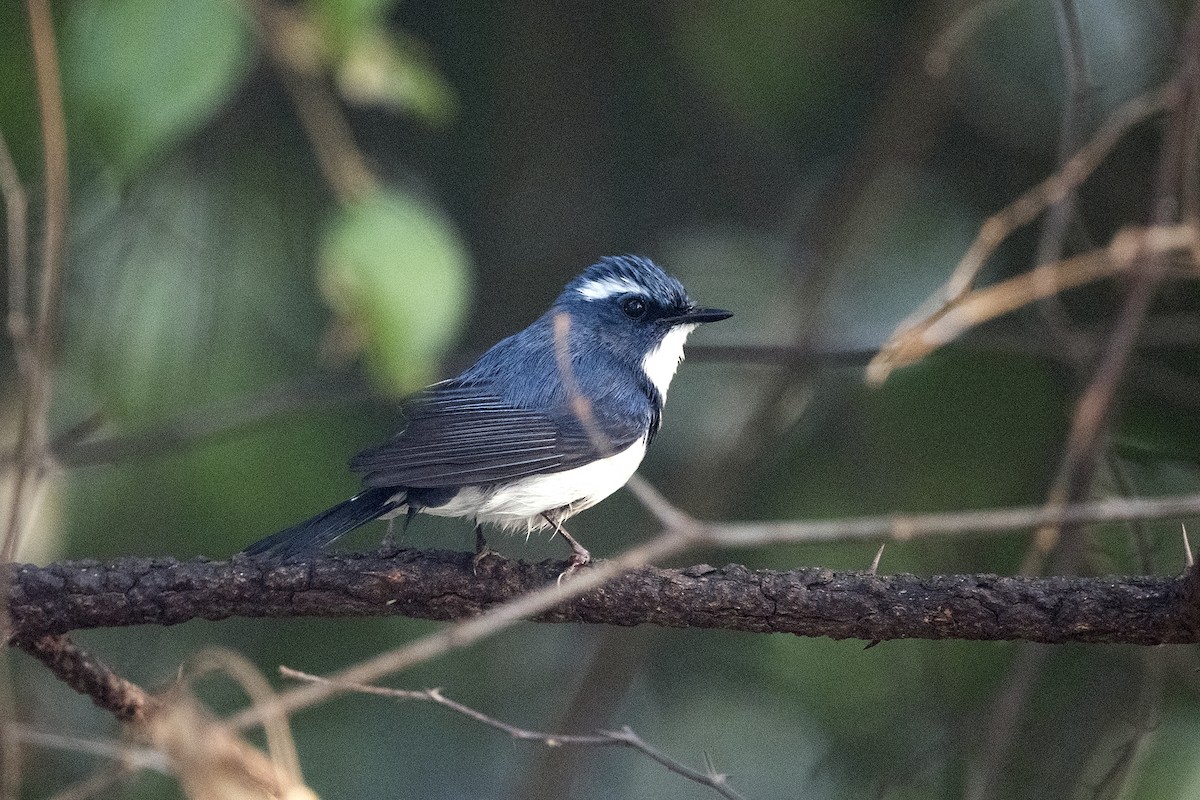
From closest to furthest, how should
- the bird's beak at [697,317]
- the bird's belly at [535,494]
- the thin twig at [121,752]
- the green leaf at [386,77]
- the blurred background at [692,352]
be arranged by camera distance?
the thin twig at [121,752]
the green leaf at [386,77]
the bird's belly at [535,494]
the blurred background at [692,352]
the bird's beak at [697,317]

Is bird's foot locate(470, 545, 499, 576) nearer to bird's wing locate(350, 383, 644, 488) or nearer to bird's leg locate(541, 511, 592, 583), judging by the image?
bird's leg locate(541, 511, 592, 583)

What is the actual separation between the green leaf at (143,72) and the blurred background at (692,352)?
75cm

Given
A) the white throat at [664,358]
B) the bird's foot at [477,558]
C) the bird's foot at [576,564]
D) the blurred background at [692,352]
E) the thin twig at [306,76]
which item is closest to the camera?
the bird's foot at [477,558]

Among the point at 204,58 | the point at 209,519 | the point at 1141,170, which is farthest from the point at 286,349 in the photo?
the point at 1141,170

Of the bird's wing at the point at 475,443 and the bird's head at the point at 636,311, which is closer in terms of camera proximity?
the bird's wing at the point at 475,443

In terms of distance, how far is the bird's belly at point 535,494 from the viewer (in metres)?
3.89

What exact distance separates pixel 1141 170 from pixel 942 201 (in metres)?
0.88

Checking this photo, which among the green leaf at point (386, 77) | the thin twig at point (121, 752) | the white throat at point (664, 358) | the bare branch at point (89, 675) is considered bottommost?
the bare branch at point (89, 675)

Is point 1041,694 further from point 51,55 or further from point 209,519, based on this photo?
point 51,55

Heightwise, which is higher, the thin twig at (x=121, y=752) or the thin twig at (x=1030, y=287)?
the thin twig at (x=1030, y=287)

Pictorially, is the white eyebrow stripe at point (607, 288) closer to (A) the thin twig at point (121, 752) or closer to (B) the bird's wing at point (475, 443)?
(B) the bird's wing at point (475, 443)

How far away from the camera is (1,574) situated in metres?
2.70

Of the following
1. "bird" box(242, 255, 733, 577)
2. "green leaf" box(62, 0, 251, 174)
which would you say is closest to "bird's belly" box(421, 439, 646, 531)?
"bird" box(242, 255, 733, 577)

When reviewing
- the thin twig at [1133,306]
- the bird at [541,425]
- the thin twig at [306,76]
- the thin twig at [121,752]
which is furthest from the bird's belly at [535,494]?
the thin twig at [121,752]
